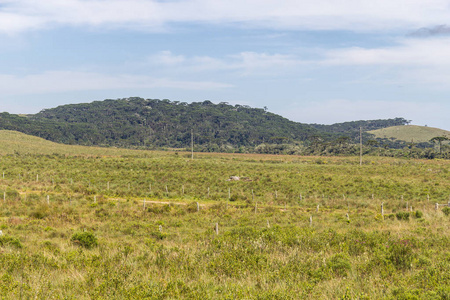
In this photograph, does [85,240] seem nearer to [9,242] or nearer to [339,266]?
[9,242]

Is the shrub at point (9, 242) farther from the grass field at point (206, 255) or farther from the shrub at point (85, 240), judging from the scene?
the shrub at point (85, 240)

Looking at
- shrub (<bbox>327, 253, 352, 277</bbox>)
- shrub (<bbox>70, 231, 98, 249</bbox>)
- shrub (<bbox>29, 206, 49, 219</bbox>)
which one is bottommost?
shrub (<bbox>29, 206, 49, 219</bbox>)

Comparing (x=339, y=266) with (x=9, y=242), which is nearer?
(x=339, y=266)

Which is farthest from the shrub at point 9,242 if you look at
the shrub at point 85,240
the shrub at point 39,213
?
the shrub at point 39,213

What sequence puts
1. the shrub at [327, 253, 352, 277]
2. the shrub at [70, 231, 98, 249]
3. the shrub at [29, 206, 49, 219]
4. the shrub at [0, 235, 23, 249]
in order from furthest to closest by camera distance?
the shrub at [29, 206, 49, 219] < the shrub at [70, 231, 98, 249] < the shrub at [0, 235, 23, 249] < the shrub at [327, 253, 352, 277]

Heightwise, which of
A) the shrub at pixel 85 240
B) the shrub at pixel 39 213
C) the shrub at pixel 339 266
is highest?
the shrub at pixel 339 266

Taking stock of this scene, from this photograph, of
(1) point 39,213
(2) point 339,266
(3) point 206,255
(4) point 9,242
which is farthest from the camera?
(1) point 39,213

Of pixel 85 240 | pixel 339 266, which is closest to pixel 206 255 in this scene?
pixel 339 266

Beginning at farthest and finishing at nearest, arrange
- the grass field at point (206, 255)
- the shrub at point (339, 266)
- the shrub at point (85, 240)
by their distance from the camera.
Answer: the shrub at point (85, 240)
the shrub at point (339, 266)
the grass field at point (206, 255)

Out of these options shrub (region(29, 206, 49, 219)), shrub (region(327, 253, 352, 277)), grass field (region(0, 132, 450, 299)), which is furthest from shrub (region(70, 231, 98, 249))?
shrub (region(29, 206, 49, 219))

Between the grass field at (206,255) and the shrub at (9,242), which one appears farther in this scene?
the shrub at (9,242)

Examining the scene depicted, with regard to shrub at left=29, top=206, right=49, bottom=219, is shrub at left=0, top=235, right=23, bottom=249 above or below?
above

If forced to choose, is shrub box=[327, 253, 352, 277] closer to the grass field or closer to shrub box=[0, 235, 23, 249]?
the grass field

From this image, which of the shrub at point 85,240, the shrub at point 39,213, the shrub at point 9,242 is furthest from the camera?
the shrub at point 39,213
